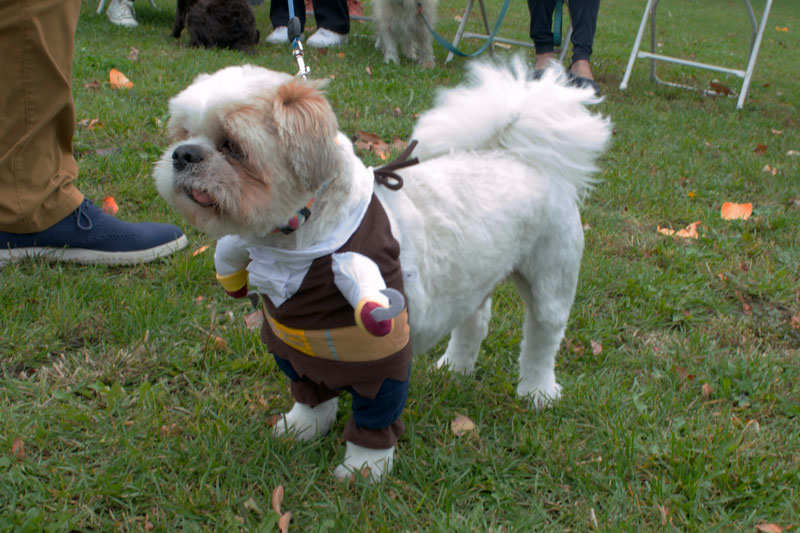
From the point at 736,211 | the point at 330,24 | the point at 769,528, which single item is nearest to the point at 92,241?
the point at 769,528

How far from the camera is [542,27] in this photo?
22.8 feet

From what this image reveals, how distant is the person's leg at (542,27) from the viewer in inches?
270

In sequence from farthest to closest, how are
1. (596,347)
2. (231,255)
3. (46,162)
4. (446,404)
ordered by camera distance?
(596,347) → (46,162) → (446,404) → (231,255)

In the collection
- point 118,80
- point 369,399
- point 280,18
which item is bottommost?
point 280,18

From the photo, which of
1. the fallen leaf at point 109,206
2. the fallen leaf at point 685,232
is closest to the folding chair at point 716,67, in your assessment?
the fallen leaf at point 685,232

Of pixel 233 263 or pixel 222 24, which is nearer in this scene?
pixel 233 263

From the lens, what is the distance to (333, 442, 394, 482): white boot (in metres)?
1.97

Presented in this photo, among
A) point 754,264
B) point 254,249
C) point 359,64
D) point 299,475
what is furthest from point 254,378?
point 359,64

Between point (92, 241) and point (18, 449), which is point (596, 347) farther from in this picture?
point (92, 241)

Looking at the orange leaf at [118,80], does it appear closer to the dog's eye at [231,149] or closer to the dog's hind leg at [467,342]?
the dog's hind leg at [467,342]

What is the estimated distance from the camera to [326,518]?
1.86 metres

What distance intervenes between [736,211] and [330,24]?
569 centimetres

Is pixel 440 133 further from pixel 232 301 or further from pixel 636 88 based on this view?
pixel 636 88

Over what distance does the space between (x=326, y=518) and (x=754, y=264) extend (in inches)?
117
